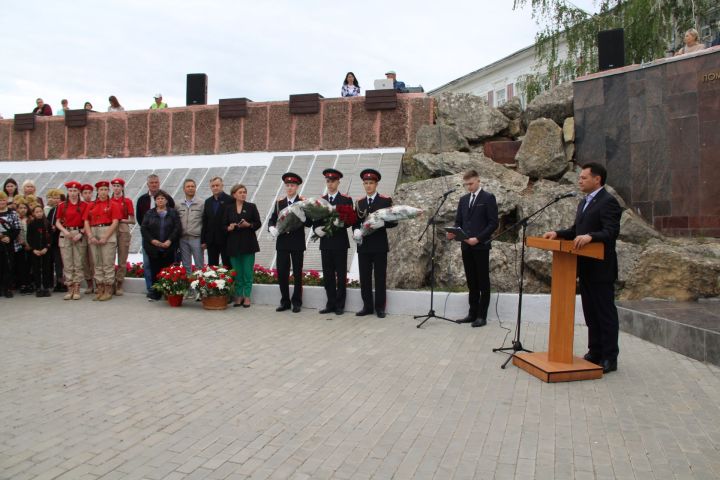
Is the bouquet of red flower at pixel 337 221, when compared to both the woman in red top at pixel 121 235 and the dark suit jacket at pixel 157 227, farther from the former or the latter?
the woman in red top at pixel 121 235

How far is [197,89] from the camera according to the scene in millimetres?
13328

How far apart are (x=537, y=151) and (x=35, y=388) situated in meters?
8.11

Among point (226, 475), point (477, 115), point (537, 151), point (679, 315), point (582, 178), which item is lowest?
point (226, 475)

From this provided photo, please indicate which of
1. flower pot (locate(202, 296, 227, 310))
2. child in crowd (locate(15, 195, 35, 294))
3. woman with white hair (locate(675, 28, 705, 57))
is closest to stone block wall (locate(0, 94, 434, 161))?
woman with white hair (locate(675, 28, 705, 57))

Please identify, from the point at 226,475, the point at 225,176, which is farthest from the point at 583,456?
the point at 225,176

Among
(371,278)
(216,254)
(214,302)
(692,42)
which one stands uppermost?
(692,42)

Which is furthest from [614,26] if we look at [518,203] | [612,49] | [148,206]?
[148,206]

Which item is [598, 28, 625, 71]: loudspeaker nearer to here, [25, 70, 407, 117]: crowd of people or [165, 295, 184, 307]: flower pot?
[25, 70, 407, 117]: crowd of people

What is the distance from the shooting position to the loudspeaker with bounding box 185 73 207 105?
43.6 ft

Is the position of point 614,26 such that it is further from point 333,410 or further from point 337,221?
point 333,410

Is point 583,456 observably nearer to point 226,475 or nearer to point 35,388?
point 226,475

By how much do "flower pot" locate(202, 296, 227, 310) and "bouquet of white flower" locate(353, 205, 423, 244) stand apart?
2.02 metres

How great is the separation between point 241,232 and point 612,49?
22.9ft

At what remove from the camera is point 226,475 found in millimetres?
2732
